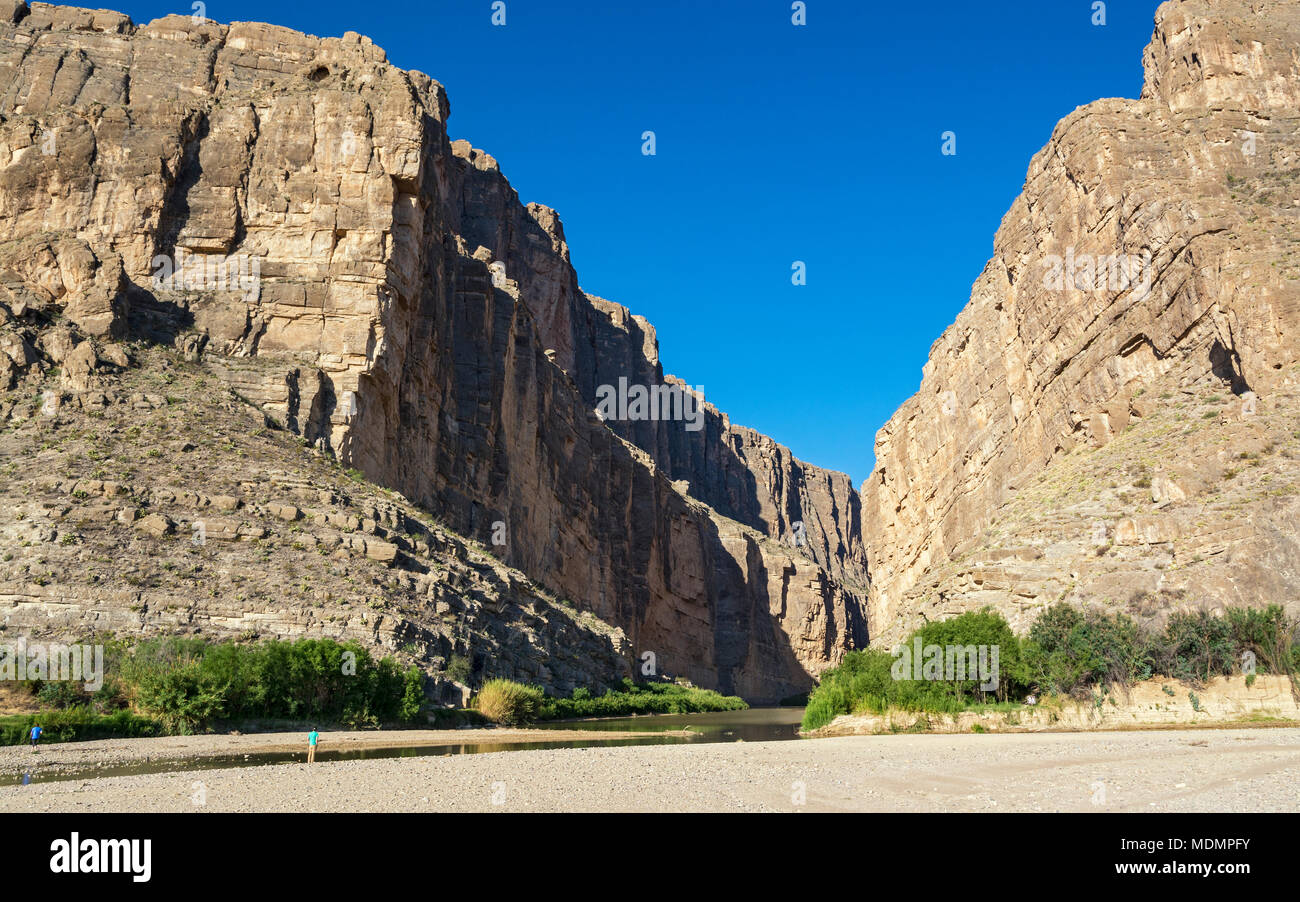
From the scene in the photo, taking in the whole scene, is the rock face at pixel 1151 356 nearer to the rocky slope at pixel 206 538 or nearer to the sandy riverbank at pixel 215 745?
the sandy riverbank at pixel 215 745

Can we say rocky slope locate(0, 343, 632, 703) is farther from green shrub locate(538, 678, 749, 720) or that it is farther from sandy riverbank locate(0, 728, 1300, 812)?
sandy riverbank locate(0, 728, 1300, 812)

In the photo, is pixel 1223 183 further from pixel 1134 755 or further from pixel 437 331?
pixel 437 331

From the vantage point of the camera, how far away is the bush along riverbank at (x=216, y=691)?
2380cm

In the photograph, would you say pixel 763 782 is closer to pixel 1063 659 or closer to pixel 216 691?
pixel 1063 659

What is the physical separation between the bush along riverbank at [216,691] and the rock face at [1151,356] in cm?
2160

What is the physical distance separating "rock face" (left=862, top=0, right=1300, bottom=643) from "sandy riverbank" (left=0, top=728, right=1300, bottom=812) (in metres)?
12.7

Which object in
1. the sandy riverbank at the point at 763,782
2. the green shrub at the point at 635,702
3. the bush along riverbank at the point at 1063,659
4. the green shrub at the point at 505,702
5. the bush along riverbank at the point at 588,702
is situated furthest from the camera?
the green shrub at the point at 635,702

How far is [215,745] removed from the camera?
21.9 m

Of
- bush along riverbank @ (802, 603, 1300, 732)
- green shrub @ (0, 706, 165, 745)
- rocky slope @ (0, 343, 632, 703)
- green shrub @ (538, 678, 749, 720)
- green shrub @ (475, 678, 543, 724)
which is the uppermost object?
rocky slope @ (0, 343, 632, 703)

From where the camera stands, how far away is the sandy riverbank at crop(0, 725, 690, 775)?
1839 cm

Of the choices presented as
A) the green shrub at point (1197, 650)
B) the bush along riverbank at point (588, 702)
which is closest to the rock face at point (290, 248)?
the bush along riverbank at point (588, 702)

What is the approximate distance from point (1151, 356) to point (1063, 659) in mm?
22411

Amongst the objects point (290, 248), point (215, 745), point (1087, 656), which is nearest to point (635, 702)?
point (1087, 656)

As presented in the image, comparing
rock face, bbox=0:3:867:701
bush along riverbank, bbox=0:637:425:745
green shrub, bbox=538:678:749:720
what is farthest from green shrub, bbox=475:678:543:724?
rock face, bbox=0:3:867:701
